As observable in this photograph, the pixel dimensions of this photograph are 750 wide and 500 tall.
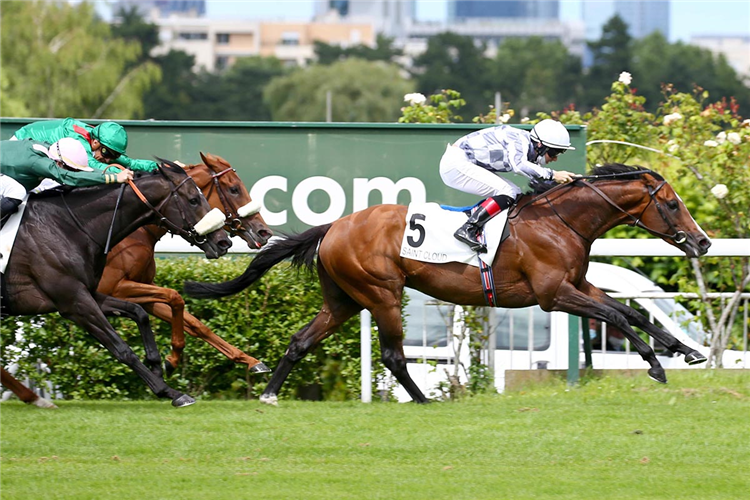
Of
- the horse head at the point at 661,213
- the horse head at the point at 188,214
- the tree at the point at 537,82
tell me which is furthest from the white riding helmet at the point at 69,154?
the tree at the point at 537,82

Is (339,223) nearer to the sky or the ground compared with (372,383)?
nearer to the sky

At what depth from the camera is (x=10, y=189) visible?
19.9 ft

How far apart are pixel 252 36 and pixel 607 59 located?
85.2m

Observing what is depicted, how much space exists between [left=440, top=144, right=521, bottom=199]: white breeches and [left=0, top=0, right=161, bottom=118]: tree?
34756 mm

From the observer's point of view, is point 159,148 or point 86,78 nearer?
point 159,148

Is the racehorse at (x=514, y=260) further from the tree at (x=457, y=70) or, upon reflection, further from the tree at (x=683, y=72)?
the tree at (x=457, y=70)

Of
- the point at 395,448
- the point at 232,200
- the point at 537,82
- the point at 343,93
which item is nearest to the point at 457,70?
the point at 537,82

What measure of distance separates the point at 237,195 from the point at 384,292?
1285mm

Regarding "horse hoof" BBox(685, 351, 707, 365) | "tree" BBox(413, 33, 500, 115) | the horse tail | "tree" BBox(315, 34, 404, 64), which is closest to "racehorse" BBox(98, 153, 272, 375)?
the horse tail

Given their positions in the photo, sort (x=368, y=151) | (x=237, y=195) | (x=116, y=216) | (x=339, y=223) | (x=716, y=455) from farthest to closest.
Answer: (x=368, y=151) → (x=237, y=195) → (x=339, y=223) → (x=116, y=216) → (x=716, y=455)

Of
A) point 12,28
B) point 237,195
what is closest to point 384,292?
point 237,195

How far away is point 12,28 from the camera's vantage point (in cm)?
4000

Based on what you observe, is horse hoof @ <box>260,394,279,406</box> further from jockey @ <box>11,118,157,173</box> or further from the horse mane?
the horse mane

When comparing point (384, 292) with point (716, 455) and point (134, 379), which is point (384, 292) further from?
point (716, 455)
